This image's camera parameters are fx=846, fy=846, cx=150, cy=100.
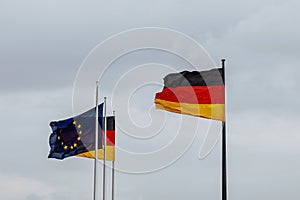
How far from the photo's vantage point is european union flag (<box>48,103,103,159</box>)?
47750 mm

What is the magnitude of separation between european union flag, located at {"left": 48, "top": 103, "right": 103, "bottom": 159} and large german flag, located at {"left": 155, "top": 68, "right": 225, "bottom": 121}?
1177 centimetres

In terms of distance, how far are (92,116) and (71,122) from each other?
51.8 inches

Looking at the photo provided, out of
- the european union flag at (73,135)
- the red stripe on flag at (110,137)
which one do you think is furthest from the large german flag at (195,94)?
the red stripe on flag at (110,137)

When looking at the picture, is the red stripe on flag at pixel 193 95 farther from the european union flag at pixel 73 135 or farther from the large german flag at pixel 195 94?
the european union flag at pixel 73 135

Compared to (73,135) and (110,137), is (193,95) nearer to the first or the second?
(73,135)

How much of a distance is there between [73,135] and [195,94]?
42.5 ft

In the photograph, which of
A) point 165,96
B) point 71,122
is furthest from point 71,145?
point 165,96

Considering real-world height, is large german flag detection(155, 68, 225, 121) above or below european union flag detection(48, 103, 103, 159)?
above

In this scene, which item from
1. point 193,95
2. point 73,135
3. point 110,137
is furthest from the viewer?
point 110,137

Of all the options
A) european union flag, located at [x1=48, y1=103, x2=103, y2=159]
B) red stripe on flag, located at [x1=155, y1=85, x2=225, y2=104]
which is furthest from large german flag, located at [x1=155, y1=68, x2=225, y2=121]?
european union flag, located at [x1=48, y1=103, x2=103, y2=159]

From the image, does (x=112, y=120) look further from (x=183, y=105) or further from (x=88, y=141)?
(x=183, y=105)

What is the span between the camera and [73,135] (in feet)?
158

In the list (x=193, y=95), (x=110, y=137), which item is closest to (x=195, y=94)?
(x=193, y=95)

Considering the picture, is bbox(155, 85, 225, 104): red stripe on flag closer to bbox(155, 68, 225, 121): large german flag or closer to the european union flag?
bbox(155, 68, 225, 121): large german flag
